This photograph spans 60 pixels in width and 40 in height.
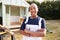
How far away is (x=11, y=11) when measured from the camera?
18.8 meters

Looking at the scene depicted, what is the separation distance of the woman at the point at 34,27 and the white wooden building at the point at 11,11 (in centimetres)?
1159

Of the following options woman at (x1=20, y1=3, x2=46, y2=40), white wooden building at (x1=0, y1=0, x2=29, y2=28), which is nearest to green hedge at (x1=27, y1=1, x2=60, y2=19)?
white wooden building at (x1=0, y1=0, x2=29, y2=28)

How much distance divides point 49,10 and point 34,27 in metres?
26.1

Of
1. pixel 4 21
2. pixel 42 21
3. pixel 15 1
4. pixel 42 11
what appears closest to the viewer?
pixel 42 21

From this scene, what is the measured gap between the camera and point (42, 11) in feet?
95.3

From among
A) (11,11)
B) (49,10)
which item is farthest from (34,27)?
(49,10)

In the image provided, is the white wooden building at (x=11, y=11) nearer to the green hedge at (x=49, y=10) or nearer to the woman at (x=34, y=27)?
the green hedge at (x=49, y=10)

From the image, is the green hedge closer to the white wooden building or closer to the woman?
the white wooden building

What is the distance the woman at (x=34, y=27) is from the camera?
346cm

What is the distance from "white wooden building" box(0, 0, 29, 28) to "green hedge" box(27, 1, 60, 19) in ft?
31.6

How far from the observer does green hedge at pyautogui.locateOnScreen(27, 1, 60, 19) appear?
29078mm

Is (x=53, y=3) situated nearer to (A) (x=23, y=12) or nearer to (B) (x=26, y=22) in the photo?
(A) (x=23, y=12)

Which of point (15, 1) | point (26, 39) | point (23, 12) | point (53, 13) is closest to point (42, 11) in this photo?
point (53, 13)

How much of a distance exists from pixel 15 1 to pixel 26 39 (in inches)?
518
